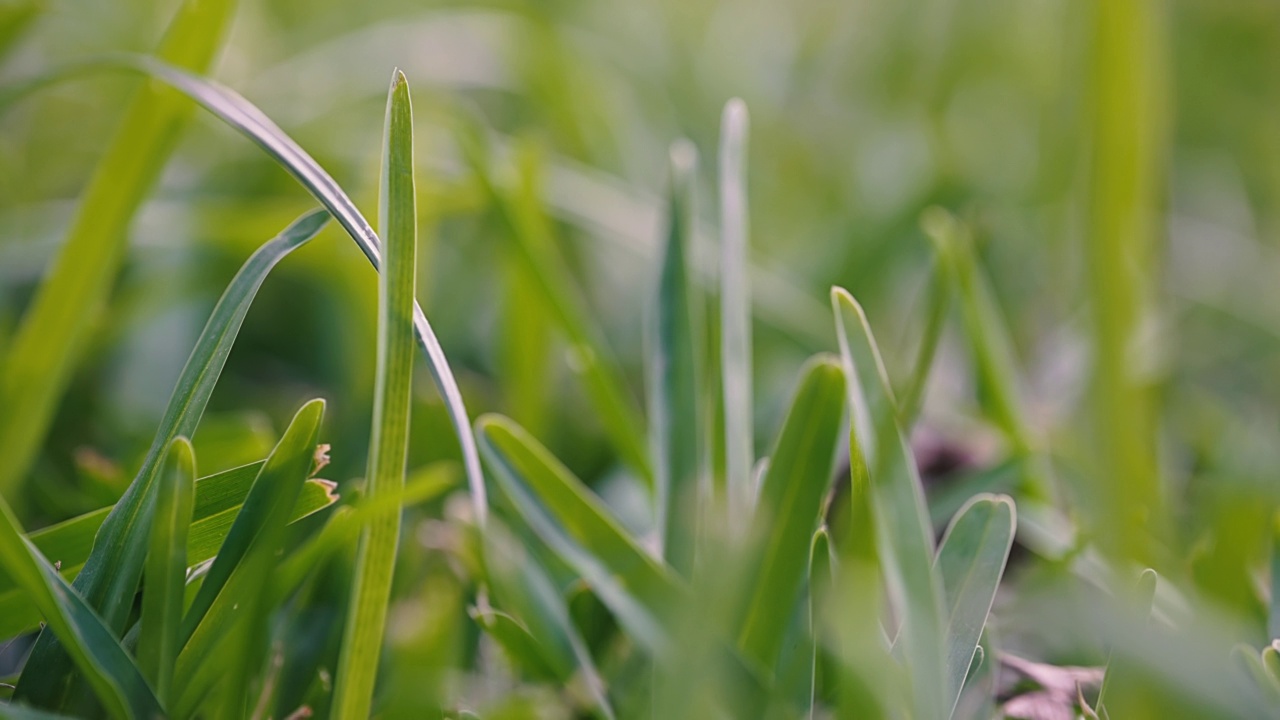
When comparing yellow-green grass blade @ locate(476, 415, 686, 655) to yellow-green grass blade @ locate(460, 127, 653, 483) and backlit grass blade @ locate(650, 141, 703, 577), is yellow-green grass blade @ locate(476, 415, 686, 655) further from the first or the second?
yellow-green grass blade @ locate(460, 127, 653, 483)

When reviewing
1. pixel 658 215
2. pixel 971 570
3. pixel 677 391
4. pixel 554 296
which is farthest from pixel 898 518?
pixel 658 215

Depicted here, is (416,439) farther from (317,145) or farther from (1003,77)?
(1003,77)

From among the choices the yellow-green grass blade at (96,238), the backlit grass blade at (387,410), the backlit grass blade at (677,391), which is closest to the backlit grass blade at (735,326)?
the backlit grass blade at (677,391)

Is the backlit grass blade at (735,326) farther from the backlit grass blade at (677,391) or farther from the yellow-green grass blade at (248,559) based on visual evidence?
the yellow-green grass blade at (248,559)

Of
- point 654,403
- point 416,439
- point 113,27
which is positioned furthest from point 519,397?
point 113,27

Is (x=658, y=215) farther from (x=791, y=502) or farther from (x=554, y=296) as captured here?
(x=791, y=502)

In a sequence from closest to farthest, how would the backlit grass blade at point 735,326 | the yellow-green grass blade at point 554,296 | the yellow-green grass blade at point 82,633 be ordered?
the yellow-green grass blade at point 82,633 → the backlit grass blade at point 735,326 → the yellow-green grass blade at point 554,296
